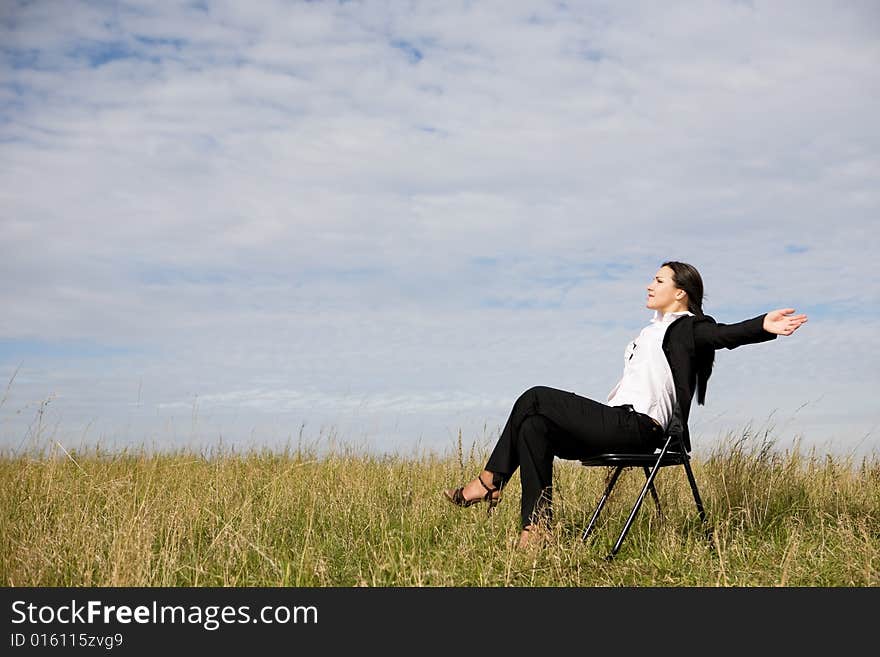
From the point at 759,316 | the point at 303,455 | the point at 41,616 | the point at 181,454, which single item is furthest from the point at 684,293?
the point at 181,454

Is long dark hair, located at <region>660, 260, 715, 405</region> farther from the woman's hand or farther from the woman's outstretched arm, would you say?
the woman's hand

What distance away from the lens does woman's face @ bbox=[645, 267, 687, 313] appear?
4.58 m

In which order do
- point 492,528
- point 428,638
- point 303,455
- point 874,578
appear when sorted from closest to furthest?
point 428,638 < point 874,578 < point 492,528 < point 303,455

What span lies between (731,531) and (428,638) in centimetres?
243

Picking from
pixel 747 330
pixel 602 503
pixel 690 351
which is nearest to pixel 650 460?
pixel 602 503

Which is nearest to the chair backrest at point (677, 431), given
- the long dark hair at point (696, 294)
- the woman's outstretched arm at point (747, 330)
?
the long dark hair at point (696, 294)

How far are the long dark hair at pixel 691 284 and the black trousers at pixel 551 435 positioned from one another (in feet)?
2.41

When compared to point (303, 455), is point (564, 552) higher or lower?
lower

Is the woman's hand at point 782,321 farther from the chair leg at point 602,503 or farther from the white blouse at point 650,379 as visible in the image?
the chair leg at point 602,503

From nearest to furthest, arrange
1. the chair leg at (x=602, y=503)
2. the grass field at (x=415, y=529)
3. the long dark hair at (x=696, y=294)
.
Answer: the grass field at (x=415, y=529), the chair leg at (x=602, y=503), the long dark hair at (x=696, y=294)

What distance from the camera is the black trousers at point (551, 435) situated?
13.7 ft

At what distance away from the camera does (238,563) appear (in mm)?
4090

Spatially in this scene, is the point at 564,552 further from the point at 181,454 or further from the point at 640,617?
the point at 181,454

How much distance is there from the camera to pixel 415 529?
4.63 metres
